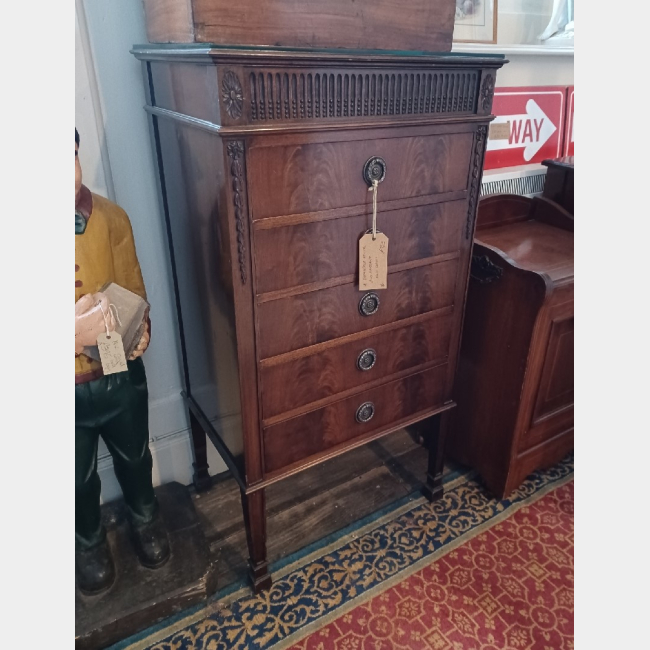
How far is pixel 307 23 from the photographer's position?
1.01m

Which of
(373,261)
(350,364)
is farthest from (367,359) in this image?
(373,261)

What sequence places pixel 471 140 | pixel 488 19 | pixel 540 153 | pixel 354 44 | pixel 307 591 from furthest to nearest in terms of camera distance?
pixel 540 153 < pixel 488 19 < pixel 307 591 < pixel 471 140 < pixel 354 44

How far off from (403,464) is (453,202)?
3.26 feet

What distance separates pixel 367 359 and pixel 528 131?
4.01ft

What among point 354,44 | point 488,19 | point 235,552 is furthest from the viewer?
point 488,19

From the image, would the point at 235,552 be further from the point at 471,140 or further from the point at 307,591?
the point at 471,140

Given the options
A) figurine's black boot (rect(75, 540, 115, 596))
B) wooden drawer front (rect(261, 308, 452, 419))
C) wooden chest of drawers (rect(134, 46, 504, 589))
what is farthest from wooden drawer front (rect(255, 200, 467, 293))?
figurine's black boot (rect(75, 540, 115, 596))

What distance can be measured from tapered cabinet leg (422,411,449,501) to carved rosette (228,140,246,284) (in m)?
0.83

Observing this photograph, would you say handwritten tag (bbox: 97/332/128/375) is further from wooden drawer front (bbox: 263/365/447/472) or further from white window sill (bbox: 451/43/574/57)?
white window sill (bbox: 451/43/574/57)

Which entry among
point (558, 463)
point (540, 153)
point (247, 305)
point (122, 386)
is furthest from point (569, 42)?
point (122, 386)

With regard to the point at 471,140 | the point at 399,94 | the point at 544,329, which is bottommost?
the point at 544,329

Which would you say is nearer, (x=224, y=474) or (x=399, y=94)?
(x=399, y=94)

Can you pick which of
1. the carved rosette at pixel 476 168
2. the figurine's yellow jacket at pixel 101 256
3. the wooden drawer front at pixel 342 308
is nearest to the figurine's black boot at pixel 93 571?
the figurine's yellow jacket at pixel 101 256

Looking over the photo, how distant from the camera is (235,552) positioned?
5.10ft
